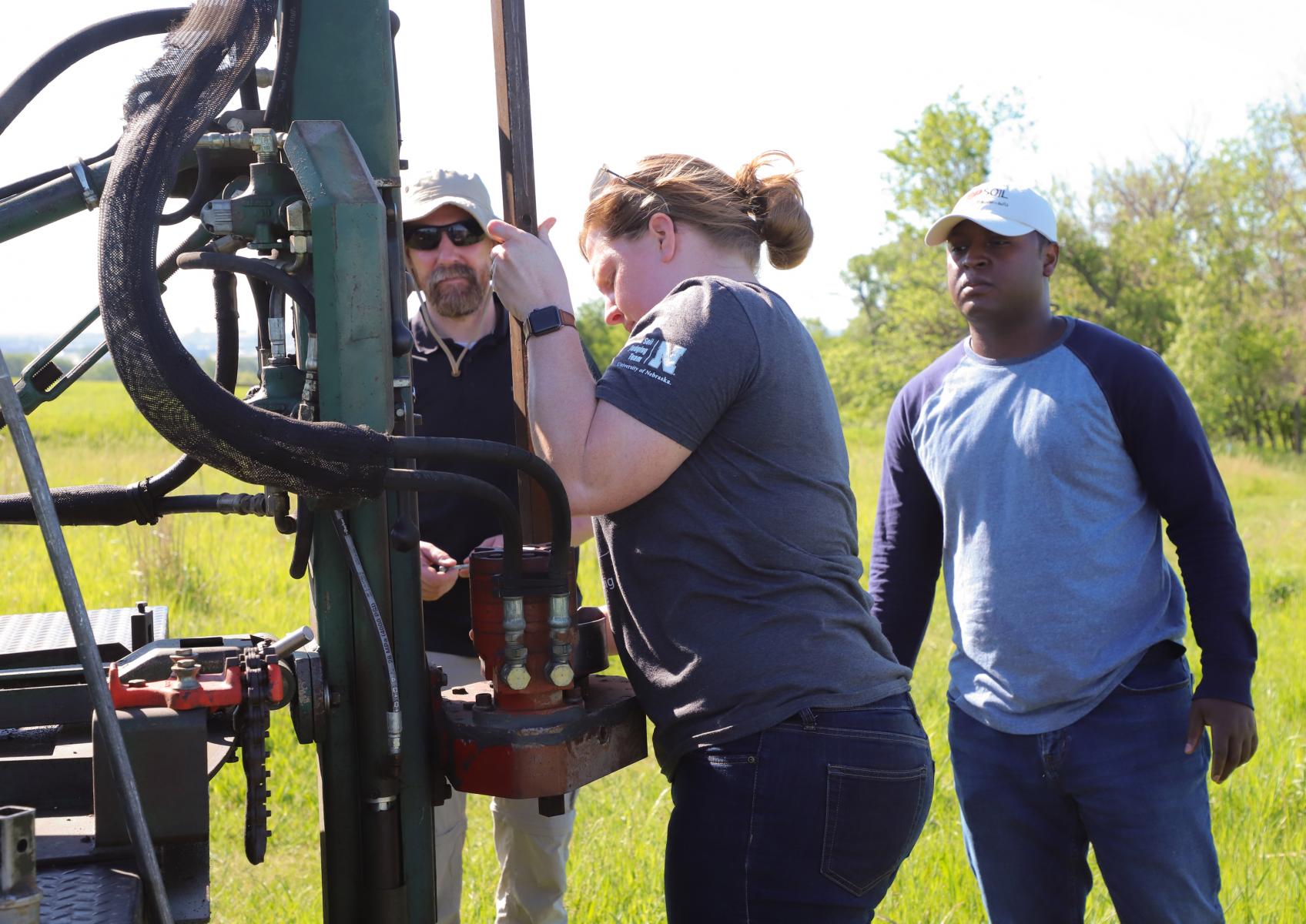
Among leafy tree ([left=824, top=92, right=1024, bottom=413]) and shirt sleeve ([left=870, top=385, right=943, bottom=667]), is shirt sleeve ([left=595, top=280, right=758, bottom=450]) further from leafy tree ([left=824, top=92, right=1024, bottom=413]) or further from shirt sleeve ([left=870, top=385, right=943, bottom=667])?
leafy tree ([left=824, top=92, right=1024, bottom=413])

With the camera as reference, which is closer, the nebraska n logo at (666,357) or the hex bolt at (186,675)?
the hex bolt at (186,675)

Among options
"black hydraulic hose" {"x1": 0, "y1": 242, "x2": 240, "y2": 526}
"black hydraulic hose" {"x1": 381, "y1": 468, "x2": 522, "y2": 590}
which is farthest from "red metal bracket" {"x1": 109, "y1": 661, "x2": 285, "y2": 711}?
"black hydraulic hose" {"x1": 0, "y1": 242, "x2": 240, "y2": 526}

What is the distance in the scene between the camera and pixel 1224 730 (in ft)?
7.98

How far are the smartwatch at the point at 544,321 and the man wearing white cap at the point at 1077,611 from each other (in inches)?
47.5

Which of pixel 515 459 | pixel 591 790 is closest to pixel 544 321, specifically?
pixel 515 459

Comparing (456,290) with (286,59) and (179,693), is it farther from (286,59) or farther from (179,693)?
(179,693)

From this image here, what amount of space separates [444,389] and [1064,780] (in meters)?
1.87

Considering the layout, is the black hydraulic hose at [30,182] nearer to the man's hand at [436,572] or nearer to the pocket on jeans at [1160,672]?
the man's hand at [436,572]

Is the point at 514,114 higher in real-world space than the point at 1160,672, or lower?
higher

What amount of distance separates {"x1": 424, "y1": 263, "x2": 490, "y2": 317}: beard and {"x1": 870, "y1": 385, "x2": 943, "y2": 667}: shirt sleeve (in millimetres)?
1222

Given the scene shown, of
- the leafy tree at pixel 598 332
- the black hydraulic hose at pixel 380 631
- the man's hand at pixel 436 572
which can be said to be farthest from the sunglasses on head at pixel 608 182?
the leafy tree at pixel 598 332

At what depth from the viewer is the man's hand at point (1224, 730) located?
2.43 metres

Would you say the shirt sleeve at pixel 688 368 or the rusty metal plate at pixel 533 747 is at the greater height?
the shirt sleeve at pixel 688 368

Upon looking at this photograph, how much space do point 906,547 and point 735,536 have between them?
3.92 feet
